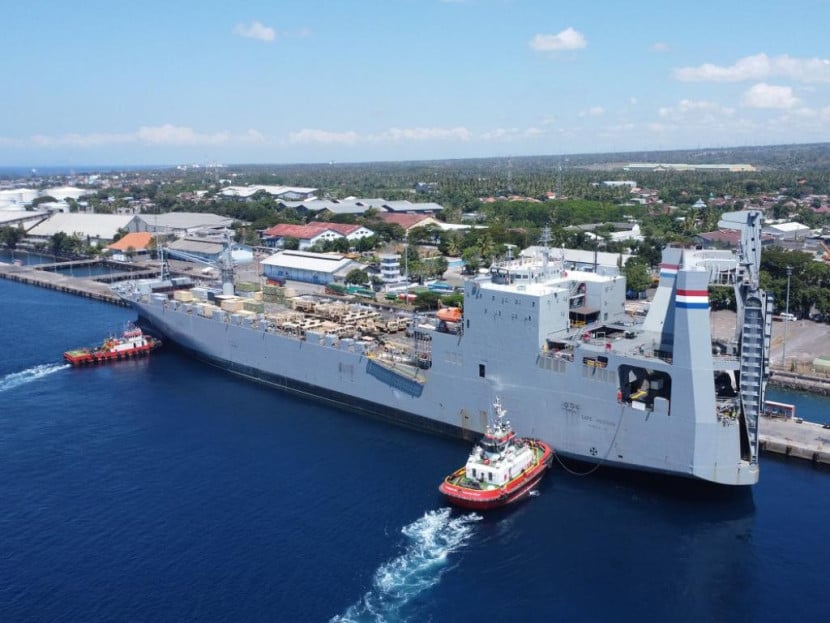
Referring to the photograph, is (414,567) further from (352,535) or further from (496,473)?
(496,473)

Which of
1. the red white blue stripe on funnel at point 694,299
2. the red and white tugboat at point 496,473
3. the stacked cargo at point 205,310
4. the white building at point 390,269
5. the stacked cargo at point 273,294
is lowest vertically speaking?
the red and white tugboat at point 496,473

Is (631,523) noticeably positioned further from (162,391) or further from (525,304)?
(162,391)

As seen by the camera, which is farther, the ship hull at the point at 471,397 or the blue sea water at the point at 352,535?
the ship hull at the point at 471,397

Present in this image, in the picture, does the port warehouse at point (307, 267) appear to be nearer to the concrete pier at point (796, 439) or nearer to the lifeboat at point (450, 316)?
the lifeboat at point (450, 316)

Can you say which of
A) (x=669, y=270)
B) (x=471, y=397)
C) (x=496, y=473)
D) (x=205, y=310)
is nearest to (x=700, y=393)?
(x=669, y=270)

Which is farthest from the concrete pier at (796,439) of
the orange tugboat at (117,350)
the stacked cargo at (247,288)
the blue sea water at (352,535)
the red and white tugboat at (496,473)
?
the orange tugboat at (117,350)

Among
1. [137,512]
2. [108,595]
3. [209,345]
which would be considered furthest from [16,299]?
[108,595]

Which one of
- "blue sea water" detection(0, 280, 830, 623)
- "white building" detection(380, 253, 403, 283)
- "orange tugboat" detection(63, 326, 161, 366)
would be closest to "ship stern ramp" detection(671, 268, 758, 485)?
"blue sea water" detection(0, 280, 830, 623)
